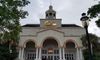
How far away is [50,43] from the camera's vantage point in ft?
144

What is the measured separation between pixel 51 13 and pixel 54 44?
10447mm

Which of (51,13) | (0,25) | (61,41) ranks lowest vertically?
(61,41)

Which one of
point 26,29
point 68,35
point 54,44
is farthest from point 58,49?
point 26,29

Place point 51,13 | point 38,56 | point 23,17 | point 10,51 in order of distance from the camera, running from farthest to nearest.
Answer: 1. point 51,13
2. point 38,56
3. point 10,51
4. point 23,17

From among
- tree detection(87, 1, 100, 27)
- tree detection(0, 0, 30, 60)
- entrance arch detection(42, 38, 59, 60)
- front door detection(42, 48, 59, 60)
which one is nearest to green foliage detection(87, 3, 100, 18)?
tree detection(87, 1, 100, 27)

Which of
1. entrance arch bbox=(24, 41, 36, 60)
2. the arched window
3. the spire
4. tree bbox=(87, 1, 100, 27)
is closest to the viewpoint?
tree bbox=(87, 1, 100, 27)

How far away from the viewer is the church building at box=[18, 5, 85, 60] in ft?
133

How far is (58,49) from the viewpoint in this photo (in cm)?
4312

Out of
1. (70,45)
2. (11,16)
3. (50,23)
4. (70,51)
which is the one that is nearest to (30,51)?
(50,23)

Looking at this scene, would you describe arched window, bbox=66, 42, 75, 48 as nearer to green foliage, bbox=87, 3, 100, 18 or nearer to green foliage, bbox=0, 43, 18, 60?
green foliage, bbox=0, 43, 18, 60

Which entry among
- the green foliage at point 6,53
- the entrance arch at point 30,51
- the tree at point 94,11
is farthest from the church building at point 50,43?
the tree at point 94,11

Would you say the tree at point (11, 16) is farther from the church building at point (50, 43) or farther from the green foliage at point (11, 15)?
the church building at point (50, 43)

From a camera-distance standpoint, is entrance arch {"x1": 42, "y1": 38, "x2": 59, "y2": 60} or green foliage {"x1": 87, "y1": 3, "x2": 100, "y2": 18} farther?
entrance arch {"x1": 42, "y1": 38, "x2": 59, "y2": 60}

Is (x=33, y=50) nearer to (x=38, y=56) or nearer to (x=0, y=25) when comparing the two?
(x=38, y=56)
